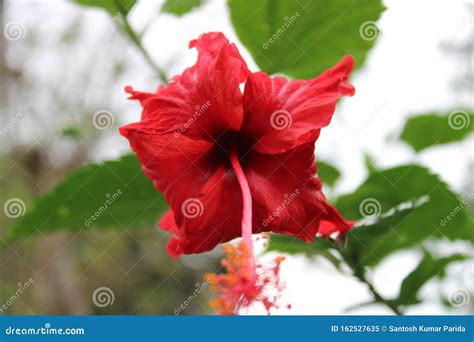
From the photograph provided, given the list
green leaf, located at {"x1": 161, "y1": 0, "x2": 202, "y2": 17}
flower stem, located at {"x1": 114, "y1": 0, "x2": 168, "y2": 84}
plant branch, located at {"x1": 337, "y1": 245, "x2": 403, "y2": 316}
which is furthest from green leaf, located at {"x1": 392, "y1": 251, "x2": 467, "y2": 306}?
green leaf, located at {"x1": 161, "y1": 0, "x2": 202, "y2": 17}

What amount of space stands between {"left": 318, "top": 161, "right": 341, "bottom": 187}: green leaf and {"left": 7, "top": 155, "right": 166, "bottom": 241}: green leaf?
0.93 ft

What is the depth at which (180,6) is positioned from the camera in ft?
3.49

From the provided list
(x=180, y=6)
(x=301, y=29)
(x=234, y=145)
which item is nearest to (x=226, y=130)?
(x=234, y=145)

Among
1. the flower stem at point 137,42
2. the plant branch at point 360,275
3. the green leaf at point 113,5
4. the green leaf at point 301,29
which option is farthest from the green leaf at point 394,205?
the green leaf at point 113,5

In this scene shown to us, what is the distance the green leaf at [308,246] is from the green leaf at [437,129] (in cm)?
28

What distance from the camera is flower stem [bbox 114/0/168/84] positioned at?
0.91 m

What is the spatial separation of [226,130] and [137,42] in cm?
23

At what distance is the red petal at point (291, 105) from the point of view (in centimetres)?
75

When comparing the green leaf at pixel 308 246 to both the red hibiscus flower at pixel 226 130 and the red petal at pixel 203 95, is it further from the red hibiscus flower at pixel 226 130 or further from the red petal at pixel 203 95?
the red petal at pixel 203 95

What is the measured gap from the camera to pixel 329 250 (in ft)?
2.95

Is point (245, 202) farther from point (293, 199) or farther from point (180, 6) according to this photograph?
point (180, 6)

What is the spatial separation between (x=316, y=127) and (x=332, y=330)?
438 millimetres

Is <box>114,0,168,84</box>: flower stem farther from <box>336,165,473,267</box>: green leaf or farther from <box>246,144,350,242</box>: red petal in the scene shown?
<box>336,165,473,267</box>: green leaf

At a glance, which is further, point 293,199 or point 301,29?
point 301,29
